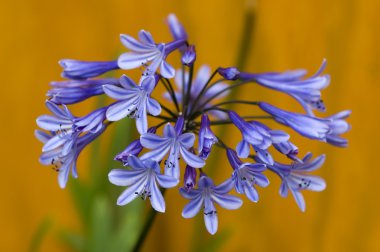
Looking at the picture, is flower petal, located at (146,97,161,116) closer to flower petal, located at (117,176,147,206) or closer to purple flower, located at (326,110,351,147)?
flower petal, located at (117,176,147,206)

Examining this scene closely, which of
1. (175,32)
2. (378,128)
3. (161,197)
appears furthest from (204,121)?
(378,128)

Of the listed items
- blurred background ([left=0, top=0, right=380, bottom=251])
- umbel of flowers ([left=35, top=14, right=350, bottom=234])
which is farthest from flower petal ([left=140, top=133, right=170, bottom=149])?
blurred background ([left=0, top=0, right=380, bottom=251])

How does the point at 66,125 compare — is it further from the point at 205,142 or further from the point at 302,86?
the point at 302,86

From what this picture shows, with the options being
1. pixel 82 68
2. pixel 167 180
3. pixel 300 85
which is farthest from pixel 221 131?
pixel 167 180

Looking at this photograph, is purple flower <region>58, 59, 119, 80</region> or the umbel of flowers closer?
the umbel of flowers

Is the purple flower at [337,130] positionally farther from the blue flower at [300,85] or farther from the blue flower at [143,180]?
the blue flower at [143,180]

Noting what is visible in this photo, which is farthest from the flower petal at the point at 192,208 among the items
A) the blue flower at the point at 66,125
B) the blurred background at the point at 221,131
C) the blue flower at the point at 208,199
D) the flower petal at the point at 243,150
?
the blurred background at the point at 221,131

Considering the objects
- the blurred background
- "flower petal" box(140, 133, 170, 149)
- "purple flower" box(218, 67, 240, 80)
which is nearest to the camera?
"flower petal" box(140, 133, 170, 149)

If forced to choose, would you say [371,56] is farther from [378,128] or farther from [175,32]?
[175,32]
